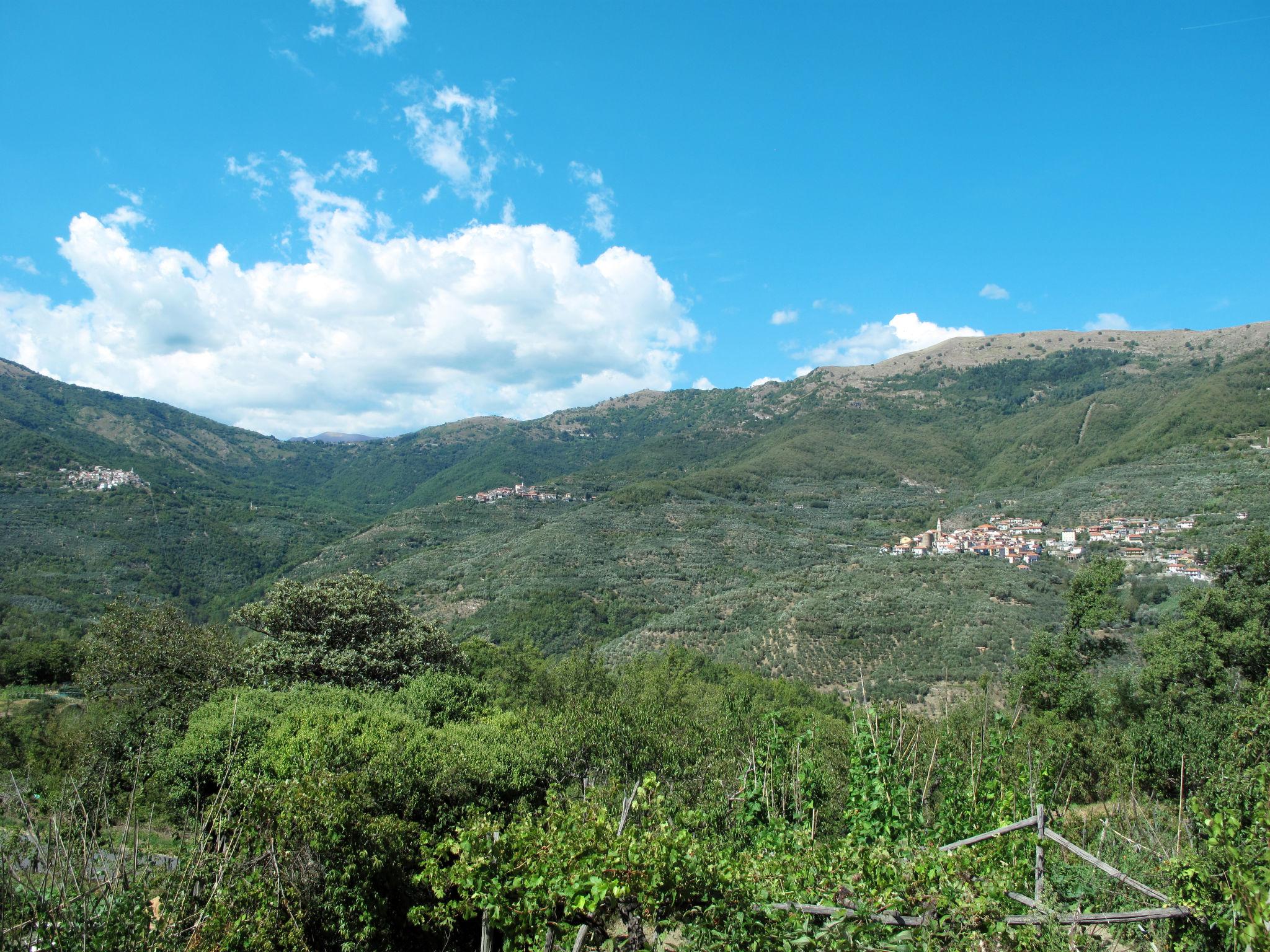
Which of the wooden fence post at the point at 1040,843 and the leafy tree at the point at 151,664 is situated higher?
the wooden fence post at the point at 1040,843

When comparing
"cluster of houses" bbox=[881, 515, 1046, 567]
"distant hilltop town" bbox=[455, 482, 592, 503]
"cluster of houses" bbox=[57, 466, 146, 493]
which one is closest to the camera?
"cluster of houses" bbox=[881, 515, 1046, 567]

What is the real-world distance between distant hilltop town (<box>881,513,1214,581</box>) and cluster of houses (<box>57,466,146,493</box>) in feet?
388

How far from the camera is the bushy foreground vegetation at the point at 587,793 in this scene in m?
4.09

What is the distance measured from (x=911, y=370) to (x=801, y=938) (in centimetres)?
18086

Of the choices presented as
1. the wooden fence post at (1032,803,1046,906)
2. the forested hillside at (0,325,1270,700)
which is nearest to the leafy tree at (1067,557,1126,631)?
the forested hillside at (0,325,1270,700)

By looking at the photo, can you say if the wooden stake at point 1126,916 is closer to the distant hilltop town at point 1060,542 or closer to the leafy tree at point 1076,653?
the leafy tree at point 1076,653

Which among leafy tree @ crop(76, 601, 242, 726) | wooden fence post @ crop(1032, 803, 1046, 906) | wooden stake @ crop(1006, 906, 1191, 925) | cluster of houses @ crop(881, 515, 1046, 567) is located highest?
cluster of houses @ crop(881, 515, 1046, 567)

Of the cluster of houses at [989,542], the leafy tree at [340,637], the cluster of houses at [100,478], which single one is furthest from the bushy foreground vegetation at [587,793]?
the cluster of houses at [100,478]

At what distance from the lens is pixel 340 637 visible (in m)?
17.4

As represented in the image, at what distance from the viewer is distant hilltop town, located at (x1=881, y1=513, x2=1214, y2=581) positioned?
134ft

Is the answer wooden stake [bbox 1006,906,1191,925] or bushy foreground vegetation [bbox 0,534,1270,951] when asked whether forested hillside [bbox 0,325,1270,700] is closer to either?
bushy foreground vegetation [bbox 0,534,1270,951]

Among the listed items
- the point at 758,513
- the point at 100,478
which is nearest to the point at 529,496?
the point at 758,513

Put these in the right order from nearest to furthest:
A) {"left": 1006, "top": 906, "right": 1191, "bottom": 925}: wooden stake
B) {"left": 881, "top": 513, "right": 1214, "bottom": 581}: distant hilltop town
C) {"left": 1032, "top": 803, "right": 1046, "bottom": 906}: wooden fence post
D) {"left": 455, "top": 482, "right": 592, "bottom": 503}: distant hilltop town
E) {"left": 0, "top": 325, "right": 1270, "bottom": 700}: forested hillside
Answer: {"left": 1006, "top": 906, "right": 1191, "bottom": 925}: wooden stake, {"left": 1032, "top": 803, "right": 1046, "bottom": 906}: wooden fence post, {"left": 0, "top": 325, "right": 1270, "bottom": 700}: forested hillside, {"left": 881, "top": 513, "right": 1214, "bottom": 581}: distant hilltop town, {"left": 455, "top": 482, "right": 592, "bottom": 503}: distant hilltop town

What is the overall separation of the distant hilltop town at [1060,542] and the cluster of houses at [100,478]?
11839cm
